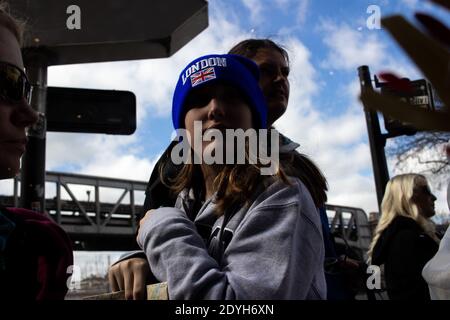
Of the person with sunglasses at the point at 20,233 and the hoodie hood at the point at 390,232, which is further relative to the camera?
the hoodie hood at the point at 390,232

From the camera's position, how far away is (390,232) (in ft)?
7.45

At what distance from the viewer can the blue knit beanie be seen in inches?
38.8

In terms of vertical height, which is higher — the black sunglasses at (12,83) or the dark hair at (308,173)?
the black sunglasses at (12,83)

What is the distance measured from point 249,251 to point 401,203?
1.86 meters

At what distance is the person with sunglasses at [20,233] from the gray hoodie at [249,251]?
0.18 meters

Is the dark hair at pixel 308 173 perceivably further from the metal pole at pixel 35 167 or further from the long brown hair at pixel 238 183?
the metal pole at pixel 35 167

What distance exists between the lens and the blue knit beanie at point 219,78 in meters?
0.98

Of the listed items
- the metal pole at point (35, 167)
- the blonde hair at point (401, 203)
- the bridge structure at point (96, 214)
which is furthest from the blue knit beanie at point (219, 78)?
the bridge structure at point (96, 214)

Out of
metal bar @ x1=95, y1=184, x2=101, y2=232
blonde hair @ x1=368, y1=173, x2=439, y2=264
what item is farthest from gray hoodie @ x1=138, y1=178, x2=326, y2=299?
metal bar @ x1=95, y1=184, x2=101, y2=232

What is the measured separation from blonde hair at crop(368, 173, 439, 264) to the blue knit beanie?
1634 mm

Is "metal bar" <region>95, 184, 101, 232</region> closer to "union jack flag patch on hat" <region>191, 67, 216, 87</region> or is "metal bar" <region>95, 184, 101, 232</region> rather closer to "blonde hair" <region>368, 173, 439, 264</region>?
"blonde hair" <region>368, 173, 439, 264</region>

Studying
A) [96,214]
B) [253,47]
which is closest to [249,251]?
[253,47]

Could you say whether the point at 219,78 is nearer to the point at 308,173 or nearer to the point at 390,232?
the point at 308,173
